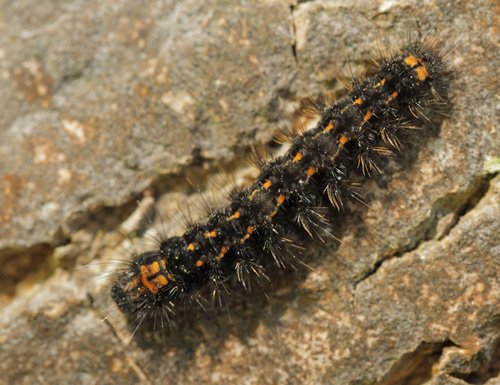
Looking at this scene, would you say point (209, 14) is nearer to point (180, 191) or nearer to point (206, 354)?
point (180, 191)

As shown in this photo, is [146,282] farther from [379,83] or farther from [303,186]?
[379,83]

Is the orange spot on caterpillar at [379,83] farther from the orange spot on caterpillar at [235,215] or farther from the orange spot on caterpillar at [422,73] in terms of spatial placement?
the orange spot on caterpillar at [235,215]

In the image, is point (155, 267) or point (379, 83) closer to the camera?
point (379, 83)

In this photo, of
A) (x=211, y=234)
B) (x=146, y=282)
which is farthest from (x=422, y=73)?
(x=146, y=282)

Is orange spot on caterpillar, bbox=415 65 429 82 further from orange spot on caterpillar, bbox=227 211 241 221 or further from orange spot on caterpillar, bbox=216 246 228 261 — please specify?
orange spot on caterpillar, bbox=216 246 228 261

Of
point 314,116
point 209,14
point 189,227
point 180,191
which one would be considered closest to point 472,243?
point 314,116

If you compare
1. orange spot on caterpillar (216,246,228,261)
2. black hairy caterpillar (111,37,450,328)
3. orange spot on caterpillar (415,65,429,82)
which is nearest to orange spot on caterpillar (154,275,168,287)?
black hairy caterpillar (111,37,450,328)
